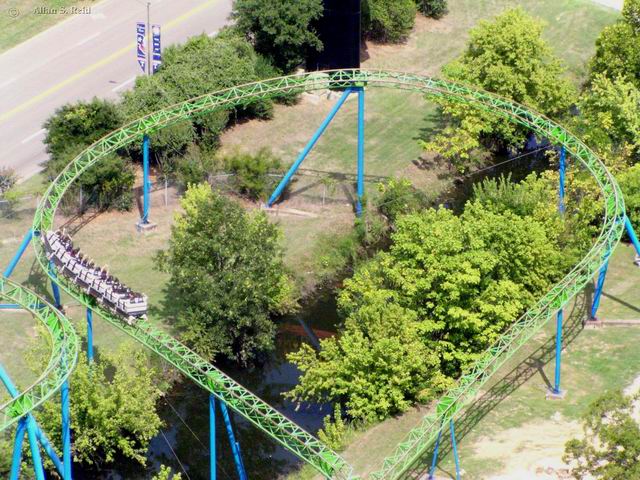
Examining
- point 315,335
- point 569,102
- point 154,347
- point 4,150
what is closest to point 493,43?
point 569,102

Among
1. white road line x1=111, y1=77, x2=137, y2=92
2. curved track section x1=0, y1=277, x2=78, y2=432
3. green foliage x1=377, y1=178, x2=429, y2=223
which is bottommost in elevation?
green foliage x1=377, y1=178, x2=429, y2=223

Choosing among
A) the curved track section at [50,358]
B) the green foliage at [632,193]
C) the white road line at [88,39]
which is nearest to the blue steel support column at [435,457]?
the curved track section at [50,358]

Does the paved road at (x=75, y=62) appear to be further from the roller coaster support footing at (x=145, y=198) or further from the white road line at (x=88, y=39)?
the roller coaster support footing at (x=145, y=198)

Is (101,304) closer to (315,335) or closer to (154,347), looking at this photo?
(154,347)

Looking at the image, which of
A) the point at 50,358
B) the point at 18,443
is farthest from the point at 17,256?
the point at 18,443

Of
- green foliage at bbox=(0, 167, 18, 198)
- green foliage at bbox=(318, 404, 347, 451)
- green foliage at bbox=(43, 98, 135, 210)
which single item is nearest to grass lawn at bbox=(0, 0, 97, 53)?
green foliage at bbox=(43, 98, 135, 210)

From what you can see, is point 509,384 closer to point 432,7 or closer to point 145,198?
point 145,198

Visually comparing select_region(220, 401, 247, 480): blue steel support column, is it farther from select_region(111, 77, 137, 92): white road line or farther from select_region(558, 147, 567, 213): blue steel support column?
select_region(111, 77, 137, 92): white road line
